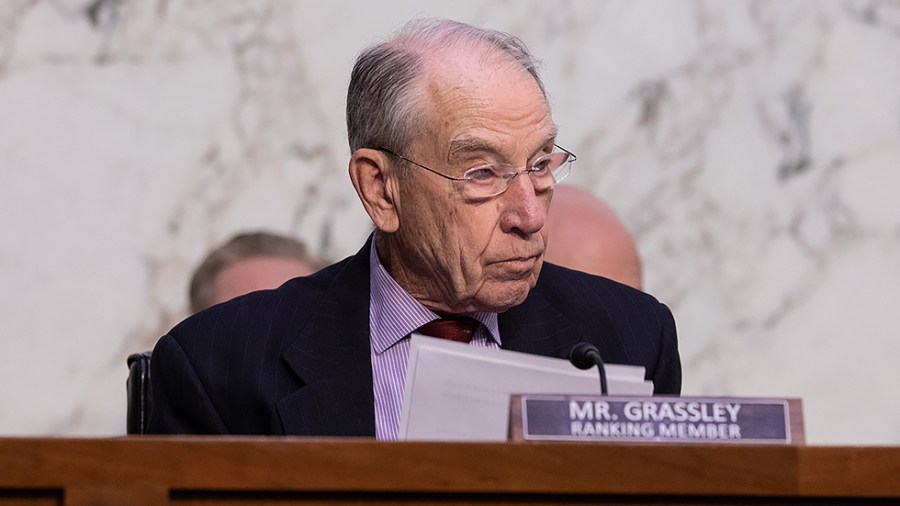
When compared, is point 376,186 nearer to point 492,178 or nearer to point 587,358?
point 492,178

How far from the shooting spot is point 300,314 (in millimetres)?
2418

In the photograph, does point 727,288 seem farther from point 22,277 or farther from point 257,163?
point 22,277

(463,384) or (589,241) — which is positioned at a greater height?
(589,241)

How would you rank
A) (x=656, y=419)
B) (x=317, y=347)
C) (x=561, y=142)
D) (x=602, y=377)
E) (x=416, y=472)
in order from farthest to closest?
(x=561, y=142) → (x=317, y=347) → (x=602, y=377) → (x=656, y=419) → (x=416, y=472)

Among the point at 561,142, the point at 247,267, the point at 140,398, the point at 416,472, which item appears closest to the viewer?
the point at 416,472

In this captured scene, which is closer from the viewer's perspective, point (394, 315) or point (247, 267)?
point (394, 315)

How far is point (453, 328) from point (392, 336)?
97mm

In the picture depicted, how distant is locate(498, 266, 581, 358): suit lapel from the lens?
93.7 inches

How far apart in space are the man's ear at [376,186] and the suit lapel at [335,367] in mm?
135

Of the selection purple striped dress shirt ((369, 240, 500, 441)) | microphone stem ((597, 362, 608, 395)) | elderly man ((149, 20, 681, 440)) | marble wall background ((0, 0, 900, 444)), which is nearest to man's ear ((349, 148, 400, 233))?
elderly man ((149, 20, 681, 440))

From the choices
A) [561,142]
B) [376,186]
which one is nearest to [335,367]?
[376,186]

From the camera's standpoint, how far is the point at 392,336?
2367 mm

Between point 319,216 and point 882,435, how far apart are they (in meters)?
1.44

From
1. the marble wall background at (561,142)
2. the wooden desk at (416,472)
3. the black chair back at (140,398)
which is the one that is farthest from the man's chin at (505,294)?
the marble wall background at (561,142)
